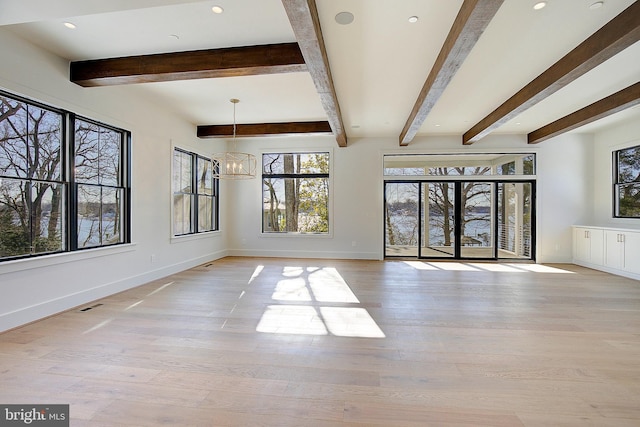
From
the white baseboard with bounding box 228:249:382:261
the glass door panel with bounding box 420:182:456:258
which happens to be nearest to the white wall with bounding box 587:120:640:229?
the glass door panel with bounding box 420:182:456:258

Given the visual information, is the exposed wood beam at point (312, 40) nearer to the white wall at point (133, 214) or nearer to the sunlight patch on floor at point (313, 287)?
the sunlight patch on floor at point (313, 287)

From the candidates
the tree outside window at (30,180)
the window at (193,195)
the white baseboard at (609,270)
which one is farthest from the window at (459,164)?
the tree outside window at (30,180)

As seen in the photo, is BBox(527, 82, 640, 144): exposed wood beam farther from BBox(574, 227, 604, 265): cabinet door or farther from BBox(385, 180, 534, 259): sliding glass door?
BBox(574, 227, 604, 265): cabinet door

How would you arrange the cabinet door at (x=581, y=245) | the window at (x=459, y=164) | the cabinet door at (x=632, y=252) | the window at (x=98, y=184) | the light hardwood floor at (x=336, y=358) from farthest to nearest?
the window at (x=459, y=164), the cabinet door at (x=581, y=245), the cabinet door at (x=632, y=252), the window at (x=98, y=184), the light hardwood floor at (x=336, y=358)

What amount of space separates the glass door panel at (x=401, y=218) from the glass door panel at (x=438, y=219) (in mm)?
205

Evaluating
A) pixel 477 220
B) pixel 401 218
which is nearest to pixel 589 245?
pixel 477 220

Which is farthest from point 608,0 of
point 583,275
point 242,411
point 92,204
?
point 92,204

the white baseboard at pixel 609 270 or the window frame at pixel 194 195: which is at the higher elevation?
the window frame at pixel 194 195

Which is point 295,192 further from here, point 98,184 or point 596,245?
point 596,245

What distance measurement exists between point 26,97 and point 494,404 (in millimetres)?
4920

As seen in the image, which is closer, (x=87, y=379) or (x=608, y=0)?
(x=87, y=379)

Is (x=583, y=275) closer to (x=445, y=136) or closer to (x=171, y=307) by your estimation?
(x=445, y=136)

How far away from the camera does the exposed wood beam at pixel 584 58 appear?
8.35ft

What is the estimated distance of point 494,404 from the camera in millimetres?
1828
